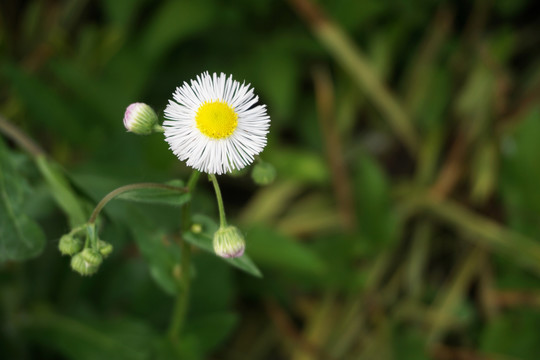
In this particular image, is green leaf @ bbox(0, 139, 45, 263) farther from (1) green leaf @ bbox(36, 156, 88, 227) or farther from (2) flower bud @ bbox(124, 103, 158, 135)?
(2) flower bud @ bbox(124, 103, 158, 135)

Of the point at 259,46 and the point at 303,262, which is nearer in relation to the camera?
the point at 303,262

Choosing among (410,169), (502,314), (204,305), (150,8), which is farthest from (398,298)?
(150,8)

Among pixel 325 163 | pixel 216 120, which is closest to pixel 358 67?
pixel 325 163

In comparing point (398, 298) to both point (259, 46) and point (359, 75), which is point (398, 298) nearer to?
point (359, 75)

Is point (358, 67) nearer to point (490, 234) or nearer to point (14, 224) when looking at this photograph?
point (490, 234)

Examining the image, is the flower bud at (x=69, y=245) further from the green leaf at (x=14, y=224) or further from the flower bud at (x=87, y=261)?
the green leaf at (x=14, y=224)

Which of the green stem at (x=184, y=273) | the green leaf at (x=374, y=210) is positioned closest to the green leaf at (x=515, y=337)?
the green leaf at (x=374, y=210)
